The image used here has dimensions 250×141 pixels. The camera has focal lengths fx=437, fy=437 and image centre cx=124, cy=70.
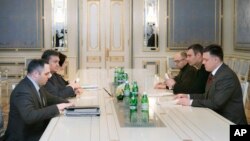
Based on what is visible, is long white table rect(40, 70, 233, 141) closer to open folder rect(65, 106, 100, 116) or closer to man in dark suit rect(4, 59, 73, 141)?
open folder rect(65, 106, 100, 116)

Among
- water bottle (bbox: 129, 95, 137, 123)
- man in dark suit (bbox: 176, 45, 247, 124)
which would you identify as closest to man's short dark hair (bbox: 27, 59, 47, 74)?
water bottle (bbox: 129, 95, 137, 123)

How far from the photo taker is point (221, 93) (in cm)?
413

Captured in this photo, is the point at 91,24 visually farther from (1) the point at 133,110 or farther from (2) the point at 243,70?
(1) the point at 133,110

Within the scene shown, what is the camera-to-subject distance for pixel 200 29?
1116 centimetres

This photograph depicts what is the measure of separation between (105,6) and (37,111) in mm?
7787

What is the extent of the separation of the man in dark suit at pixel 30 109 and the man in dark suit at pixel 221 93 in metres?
1.30

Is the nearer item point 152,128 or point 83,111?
point 152,128

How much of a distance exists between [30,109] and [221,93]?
179 cm

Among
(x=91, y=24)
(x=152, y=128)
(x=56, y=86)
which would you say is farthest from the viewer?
(x=91, y=24)

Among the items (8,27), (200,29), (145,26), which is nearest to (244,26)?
(200,29)

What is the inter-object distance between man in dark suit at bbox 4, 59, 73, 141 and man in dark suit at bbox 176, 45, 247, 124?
4.28ft

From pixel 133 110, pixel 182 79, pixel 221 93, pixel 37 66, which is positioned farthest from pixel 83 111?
pixel 182 79

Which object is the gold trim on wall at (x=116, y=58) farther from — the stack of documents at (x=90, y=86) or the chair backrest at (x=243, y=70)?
the stack of documents at (x=90, y=86)

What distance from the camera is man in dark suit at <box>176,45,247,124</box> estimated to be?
13.5 ft
